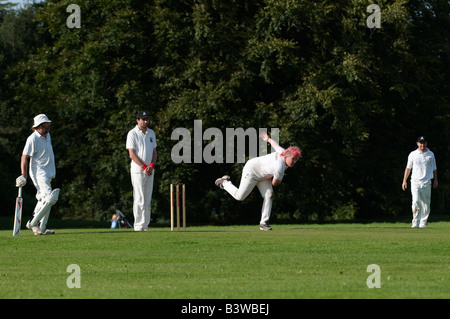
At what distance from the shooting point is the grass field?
28.1 ft

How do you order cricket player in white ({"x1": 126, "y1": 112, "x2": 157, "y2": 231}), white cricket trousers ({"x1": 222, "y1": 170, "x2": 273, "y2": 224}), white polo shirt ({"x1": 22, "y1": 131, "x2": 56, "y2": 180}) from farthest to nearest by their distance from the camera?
white cricket trousers ({"x1": 222, "y1": 170, "x2": 273, "y2": 224}) < cricket player in white ({"x1": 126, "y1": 112, "x2": 157, "y2": 231}) < white polo shirt ({"x1": 22, "y1": 131, "x2": 56, "y2": 180})

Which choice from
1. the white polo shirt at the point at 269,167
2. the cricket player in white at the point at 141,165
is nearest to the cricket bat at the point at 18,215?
the cricket player in white at the point at 141,165

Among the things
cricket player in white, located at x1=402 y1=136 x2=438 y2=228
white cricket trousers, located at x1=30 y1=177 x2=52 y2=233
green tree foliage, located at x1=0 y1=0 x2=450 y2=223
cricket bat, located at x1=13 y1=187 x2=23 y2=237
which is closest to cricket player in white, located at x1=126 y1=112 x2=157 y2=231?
white cricket trousers, located at x1=30 y1=177 x2=52 y2=233

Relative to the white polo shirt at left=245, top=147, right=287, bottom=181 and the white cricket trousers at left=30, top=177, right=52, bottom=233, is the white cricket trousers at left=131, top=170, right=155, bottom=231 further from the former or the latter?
the white polo shirt at left=245, top=147, right=287, bottom=181

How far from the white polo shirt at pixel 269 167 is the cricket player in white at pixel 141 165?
204 centimetres

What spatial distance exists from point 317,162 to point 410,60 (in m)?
5.39

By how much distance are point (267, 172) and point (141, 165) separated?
100 inches

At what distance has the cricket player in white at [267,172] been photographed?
1697 centimetres

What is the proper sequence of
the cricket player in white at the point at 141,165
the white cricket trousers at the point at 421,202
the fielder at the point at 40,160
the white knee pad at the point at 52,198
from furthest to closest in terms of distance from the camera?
the white cricket trousers at the point at 421,202 → the cricket player in white at the point at 141,165 → the fielder at the point at 40,160 → the white knee pad at the point at 52,198

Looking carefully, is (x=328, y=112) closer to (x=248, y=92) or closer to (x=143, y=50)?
(x=248, y=92)

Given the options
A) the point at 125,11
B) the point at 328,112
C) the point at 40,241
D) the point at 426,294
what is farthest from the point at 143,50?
the point at 426,294

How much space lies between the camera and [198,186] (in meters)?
32.5

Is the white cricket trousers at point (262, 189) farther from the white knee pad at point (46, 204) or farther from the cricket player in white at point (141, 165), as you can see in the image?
the white knee pad at point (46, 204)
